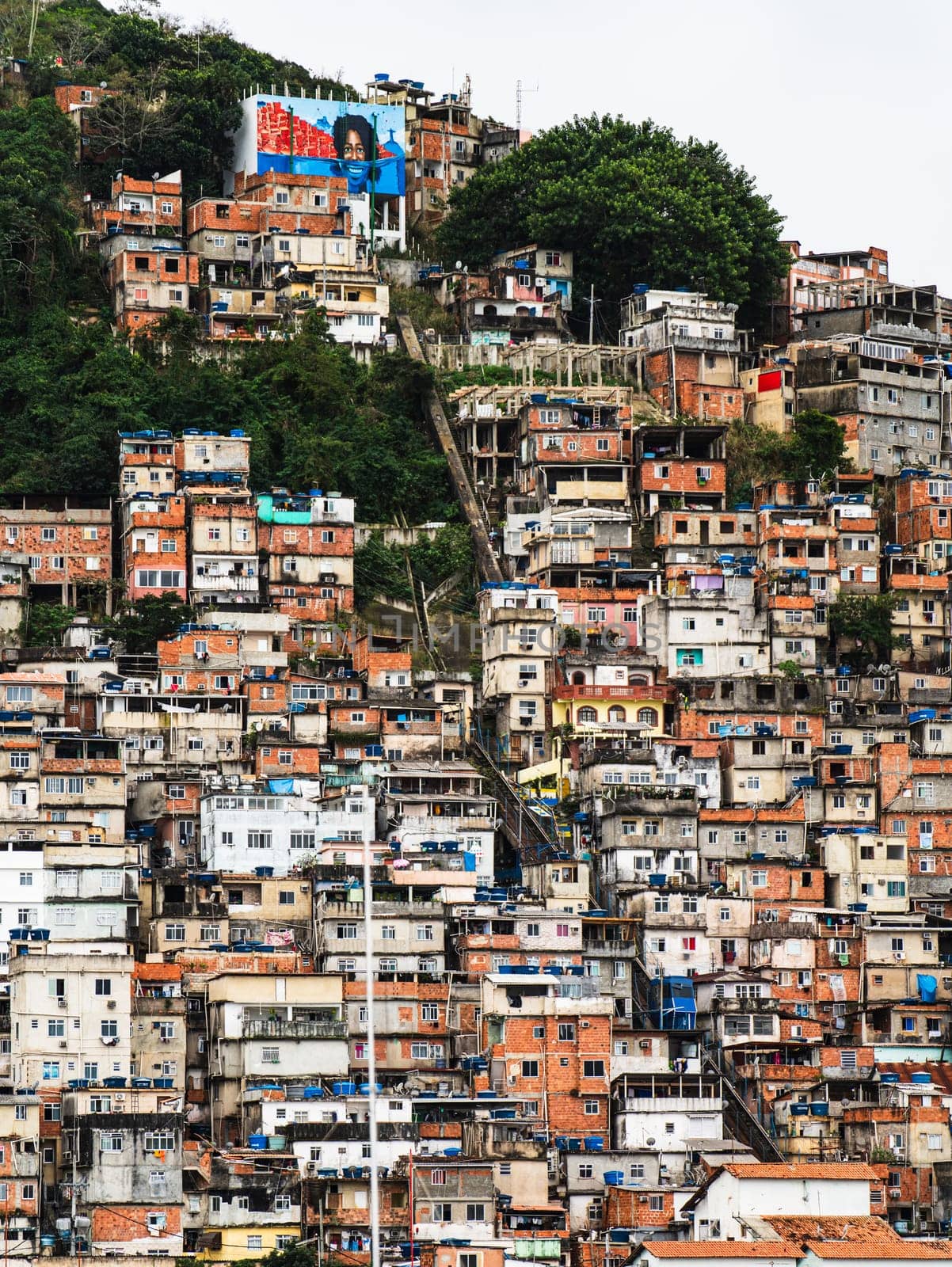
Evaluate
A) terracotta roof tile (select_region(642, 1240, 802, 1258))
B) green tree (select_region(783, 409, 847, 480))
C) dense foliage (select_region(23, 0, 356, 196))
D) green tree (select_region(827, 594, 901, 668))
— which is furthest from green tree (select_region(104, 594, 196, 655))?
terracotta roof tile (select_region(642, 1240, 802, 1258))

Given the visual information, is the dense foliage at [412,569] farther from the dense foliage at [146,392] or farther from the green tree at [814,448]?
the green tree at [814,448]

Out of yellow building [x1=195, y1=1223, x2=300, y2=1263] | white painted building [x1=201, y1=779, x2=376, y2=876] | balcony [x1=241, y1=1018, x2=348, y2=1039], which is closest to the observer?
yellow building [x1=195, y1=1223, x2=300, y2=1263]

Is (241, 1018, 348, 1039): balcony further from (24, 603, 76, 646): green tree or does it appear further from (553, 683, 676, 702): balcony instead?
(24, 603, 76, 646): green tree

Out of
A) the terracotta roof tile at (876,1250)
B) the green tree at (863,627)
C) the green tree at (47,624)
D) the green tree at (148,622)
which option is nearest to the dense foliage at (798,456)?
the green tree at (863,627)

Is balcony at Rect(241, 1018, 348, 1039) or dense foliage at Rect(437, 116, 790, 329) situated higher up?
dense foliage at Rect(437, 116, 790, 329)

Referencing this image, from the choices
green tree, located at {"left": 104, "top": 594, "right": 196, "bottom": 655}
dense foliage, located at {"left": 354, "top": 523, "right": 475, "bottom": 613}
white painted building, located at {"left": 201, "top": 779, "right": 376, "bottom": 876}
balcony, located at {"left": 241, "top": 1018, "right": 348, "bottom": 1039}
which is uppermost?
dense foliage, located at {"left": 354, "top": 523, "right": 475, "bottom": 613}

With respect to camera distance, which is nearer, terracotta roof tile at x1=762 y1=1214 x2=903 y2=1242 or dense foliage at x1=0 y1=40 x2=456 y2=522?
terracotta roof tile at x1=762 y1=1214 x2=903 y2=1242

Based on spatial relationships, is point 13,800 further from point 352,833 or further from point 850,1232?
Result: point 850,1232
